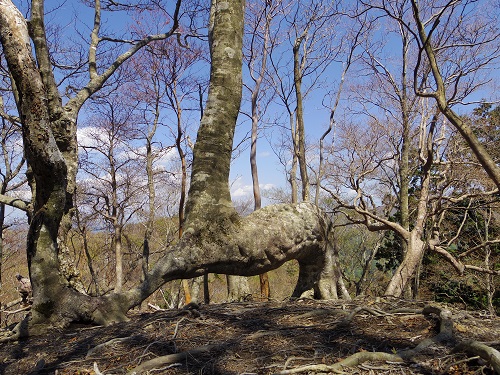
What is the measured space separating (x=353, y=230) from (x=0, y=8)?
17.5m

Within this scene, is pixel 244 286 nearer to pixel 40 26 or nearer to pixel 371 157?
pixel 40 26

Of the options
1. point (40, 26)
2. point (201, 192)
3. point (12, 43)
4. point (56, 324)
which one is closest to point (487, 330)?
point (201, 192)

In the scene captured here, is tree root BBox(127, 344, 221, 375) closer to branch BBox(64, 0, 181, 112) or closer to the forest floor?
the forest floor

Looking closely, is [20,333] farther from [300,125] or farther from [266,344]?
[300,125]

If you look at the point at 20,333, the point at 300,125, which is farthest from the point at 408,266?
the point at 20,333

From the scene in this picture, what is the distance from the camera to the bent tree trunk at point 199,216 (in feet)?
8.10

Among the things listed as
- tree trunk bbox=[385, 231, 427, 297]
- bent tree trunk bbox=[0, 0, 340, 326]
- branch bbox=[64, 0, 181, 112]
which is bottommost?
tree trunk bbox=[385, 231, 427, 297]

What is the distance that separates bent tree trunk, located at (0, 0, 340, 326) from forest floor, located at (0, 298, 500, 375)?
11.8 inches

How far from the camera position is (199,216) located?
335 centimetres

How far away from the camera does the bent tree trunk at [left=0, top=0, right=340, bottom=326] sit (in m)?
2.47

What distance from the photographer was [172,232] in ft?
50.7

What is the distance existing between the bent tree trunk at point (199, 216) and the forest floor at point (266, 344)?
300 mm

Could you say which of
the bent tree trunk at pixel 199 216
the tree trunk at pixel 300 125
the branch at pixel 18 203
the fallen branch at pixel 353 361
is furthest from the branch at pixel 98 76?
the tree trunk at pixel 300 125

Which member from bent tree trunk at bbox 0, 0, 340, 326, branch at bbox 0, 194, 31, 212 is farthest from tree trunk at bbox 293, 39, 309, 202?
branch at bbox 0, 194, 31, 212
